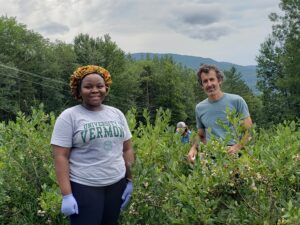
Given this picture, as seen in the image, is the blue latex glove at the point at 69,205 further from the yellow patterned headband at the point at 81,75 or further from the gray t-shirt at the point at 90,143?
the yellow patterned headband at the point at 81,75

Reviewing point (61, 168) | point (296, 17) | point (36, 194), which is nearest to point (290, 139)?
point (61, 168)

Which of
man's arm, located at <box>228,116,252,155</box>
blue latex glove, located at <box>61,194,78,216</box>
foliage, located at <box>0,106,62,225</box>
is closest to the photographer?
man's arm, located at <box>228,116,252,155</box>

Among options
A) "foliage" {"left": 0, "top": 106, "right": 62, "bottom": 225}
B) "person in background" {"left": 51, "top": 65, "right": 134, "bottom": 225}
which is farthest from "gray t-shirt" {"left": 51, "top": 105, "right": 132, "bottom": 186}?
"foliage" {"left": 0, "top": 106, "right": 62, "bottom": 225}

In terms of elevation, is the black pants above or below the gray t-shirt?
below

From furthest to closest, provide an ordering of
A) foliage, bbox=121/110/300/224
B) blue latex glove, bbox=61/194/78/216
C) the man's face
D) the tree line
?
the tree line
the man's face
blue latex glove, bbox=61/194/78/216
foliage, bbox=121/110/300/224

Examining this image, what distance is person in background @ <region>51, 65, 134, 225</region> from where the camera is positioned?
10.2ft

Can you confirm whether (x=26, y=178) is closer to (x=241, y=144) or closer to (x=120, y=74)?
(x=241, y=144)

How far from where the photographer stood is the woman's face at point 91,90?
3236mm

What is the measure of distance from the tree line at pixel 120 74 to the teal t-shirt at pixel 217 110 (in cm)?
3167

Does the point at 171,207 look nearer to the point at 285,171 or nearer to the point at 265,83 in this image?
the point at 285,171

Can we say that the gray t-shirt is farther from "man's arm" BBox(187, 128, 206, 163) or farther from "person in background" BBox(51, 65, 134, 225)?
"man's arm" BBox(187, 128, 206, 163)

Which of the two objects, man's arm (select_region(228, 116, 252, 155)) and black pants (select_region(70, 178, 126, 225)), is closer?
man's arm (select_region(228, 116, 252, 155))

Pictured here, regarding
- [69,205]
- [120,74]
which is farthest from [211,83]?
[120,74]

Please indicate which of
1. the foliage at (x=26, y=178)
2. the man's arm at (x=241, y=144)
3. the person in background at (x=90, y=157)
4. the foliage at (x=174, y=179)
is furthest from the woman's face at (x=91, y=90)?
the man's arm at (x=241, y=144)
